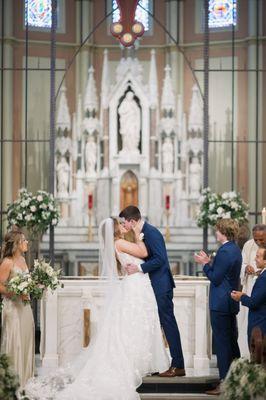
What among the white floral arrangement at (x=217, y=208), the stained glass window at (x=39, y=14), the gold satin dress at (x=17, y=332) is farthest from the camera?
the stained glass window at (x=39, y=14)

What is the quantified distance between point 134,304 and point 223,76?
10.2 metres

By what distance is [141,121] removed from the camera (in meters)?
16.6

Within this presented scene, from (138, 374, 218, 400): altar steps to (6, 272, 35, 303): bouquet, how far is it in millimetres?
1480

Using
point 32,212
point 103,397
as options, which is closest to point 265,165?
point 32,212

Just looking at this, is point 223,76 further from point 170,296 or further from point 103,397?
point 103,397

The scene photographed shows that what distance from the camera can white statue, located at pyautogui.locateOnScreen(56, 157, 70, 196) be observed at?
16.6 metres

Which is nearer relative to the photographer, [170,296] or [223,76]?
[170,296]

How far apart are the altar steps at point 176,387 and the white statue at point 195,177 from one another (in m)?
8.59

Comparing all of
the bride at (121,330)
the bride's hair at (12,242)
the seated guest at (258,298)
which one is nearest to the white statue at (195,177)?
the bride at (121,330)

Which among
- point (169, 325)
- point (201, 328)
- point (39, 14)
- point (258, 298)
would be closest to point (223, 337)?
point (169, 325)

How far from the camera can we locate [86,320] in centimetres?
914

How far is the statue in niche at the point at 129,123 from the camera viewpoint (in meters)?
16.4

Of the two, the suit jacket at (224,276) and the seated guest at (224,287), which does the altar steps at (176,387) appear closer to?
the seated guest at (224,287)

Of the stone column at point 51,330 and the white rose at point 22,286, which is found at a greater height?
the white rose at point 22,286
